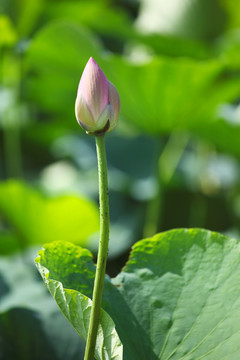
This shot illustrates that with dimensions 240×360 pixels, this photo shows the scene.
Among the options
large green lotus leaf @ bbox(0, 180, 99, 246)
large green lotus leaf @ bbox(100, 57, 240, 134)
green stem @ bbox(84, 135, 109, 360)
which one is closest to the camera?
green stem @ bbox(84, 135, 109, 360)

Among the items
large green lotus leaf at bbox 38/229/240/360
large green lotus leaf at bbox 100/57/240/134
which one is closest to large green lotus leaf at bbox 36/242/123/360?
large green lotus leaf at bbox 38/229/240/360

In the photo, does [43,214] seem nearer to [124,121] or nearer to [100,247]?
[124,121]

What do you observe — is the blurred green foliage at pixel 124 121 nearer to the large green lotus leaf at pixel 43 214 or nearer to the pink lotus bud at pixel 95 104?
the large green lotus leaf at pixel 43 214

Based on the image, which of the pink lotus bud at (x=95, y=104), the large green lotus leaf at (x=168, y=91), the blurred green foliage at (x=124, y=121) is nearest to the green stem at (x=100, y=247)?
the pink lotus bud at (x=95, y=104)

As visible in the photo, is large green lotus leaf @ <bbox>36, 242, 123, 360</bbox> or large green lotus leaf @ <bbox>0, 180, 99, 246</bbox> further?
large green lotus leaf @ <bbox>0, 180, 99, 246</bbox>

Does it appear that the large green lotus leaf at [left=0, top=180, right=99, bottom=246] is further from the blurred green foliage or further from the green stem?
the green stem

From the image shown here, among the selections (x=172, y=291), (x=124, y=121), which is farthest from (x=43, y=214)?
(x=172, y=291)

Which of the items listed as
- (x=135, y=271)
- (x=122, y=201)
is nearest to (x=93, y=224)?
(x=122, y=201)

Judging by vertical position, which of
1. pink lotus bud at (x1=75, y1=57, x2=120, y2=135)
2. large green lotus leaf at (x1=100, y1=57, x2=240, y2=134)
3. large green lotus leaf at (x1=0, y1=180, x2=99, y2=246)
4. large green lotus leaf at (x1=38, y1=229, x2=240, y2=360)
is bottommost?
large green lotus leaf at (x1=0, y1=180, x2=99, y2=246)
